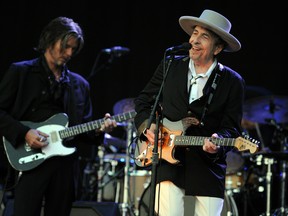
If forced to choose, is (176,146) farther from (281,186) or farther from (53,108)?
(281,186)

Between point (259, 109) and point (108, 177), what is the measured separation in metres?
2.23

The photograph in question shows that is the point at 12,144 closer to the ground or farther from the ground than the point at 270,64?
closer to the ground

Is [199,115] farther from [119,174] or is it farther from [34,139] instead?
[119,174]

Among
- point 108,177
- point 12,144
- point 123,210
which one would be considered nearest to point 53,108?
point 12,144

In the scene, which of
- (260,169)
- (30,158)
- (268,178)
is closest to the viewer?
(30,158)

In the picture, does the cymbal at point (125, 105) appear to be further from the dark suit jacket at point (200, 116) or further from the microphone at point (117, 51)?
the dark suit jacket at point (200, 116)

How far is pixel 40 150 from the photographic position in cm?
508

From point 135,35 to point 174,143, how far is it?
4.47 metres

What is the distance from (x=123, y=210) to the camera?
22.0 ft

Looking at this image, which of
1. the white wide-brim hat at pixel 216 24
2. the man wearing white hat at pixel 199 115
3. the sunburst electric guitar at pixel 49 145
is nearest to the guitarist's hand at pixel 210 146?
the man wearing white hat at pixel 199 115

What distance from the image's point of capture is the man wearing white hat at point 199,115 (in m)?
4.05

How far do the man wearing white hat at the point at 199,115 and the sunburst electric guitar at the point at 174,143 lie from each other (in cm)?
1

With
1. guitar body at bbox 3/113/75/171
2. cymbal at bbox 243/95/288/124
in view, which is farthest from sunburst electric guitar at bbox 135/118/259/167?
cymbal at bbox 243/95/288/124

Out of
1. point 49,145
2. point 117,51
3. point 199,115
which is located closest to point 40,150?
point 49,145
